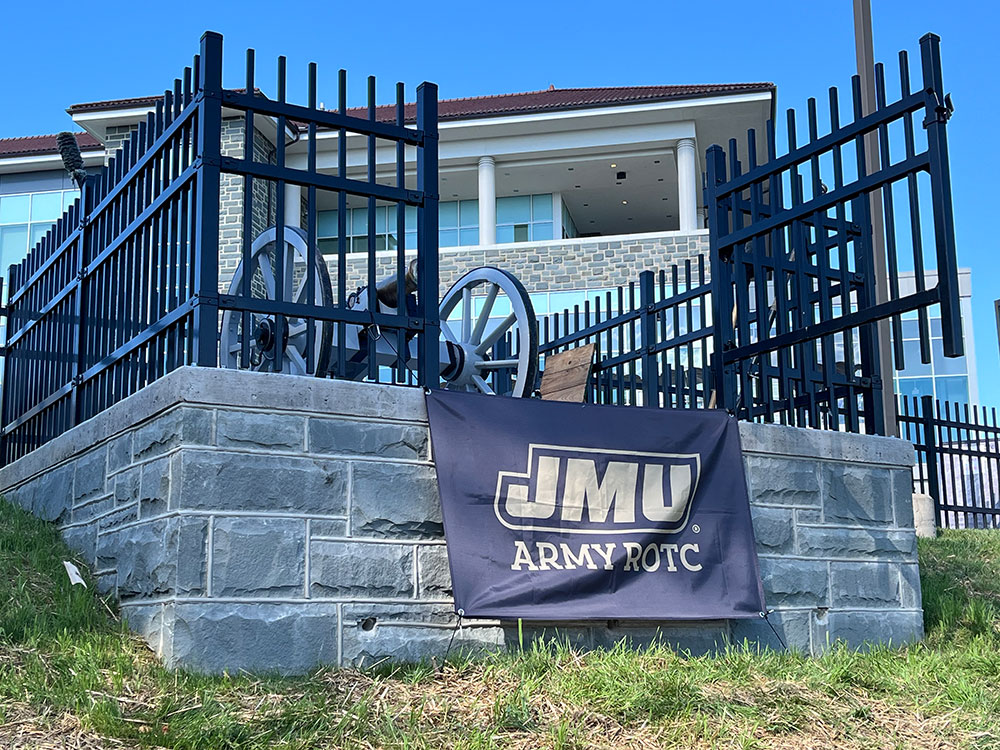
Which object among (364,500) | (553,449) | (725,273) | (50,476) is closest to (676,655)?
(553,449)

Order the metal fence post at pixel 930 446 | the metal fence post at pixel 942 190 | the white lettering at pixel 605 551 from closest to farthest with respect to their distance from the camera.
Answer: the metal fence post at pixel 942 190 → the white lettering at pixel 605 551 → the metal fence post at pixel 930 446

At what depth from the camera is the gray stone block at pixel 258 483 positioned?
4.98 meters

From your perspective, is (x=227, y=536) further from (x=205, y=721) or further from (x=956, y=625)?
(x=956, y=625)

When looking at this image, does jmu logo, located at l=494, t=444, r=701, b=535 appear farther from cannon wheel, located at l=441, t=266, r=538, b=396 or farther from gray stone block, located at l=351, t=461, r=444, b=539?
cannon wheel, located at l=441, t=266, r=538, b=396

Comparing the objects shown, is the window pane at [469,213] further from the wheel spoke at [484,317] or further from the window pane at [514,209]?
the wheel spoke at [484,317]

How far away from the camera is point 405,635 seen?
522cm

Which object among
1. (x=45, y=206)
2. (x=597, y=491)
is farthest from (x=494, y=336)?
(x=45, y=206)

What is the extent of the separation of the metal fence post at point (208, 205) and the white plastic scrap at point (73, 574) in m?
1.33

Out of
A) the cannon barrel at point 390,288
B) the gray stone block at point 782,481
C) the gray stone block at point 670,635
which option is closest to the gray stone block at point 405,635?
the gray stone block at point 670,635

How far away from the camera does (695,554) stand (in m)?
5.95

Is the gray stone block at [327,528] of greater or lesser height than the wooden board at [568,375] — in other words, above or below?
below

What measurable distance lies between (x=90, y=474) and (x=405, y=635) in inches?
84.0

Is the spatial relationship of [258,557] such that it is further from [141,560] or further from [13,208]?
[13,208]

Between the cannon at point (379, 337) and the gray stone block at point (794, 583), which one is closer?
the gray stone block at point (794, 583)
